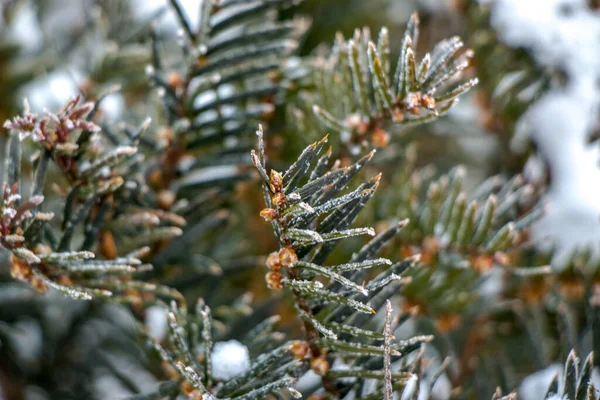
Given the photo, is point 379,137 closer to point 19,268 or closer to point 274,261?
point 274,261

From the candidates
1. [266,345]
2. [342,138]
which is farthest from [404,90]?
[266,345]

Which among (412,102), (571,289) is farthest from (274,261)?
(571,289)

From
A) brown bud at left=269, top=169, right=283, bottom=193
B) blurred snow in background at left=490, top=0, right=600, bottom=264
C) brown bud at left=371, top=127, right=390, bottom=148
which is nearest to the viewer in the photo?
brown bud at left=269, top=169, right=283, bottom=193

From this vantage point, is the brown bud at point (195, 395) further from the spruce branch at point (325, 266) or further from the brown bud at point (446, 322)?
the brown bud at point (446, 322)

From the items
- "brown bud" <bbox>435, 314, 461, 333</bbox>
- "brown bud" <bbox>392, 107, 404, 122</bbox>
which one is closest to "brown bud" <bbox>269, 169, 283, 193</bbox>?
"brown bud" <bbox>392, 107, 404, 122</bbox>

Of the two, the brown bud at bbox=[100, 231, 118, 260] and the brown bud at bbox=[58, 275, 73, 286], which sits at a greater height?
the brown bud at bbox=[100, 231, 118, 260]

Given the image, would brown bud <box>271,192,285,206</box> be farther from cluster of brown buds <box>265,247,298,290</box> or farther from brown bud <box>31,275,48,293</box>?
brown bud <box>31,275,48,293</box>

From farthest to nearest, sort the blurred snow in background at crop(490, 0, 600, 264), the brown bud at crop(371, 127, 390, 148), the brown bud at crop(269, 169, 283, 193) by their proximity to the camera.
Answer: the blurred snow in background at crop(490, 0, 600, 264) → the brown bud at crop(371, 127, 390, 148) → the brown bud at crop(269, 169, 283, 193)
